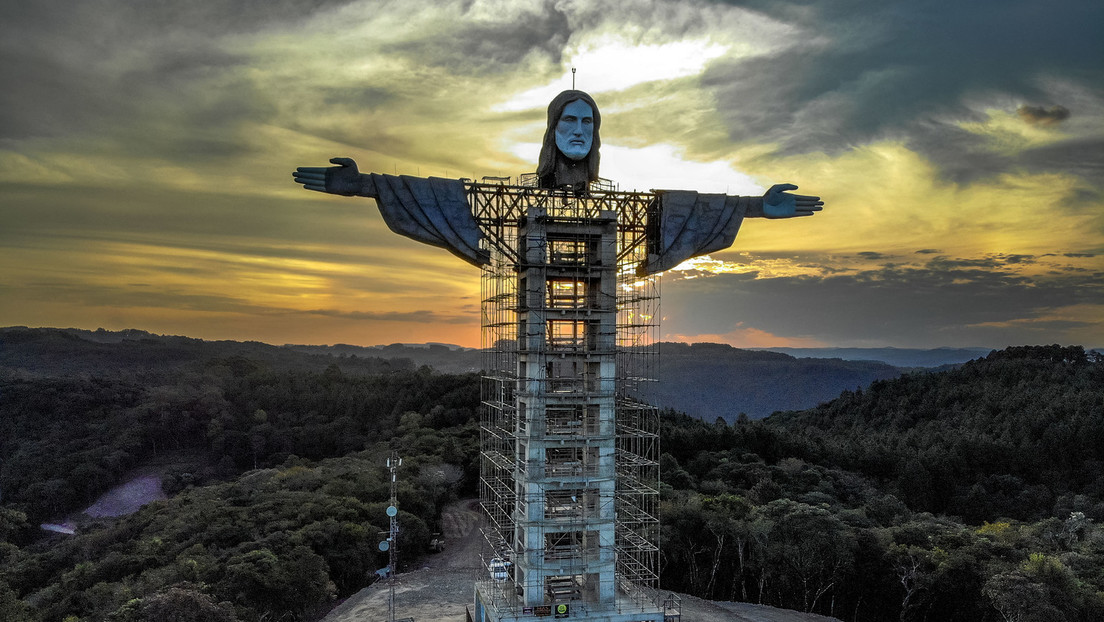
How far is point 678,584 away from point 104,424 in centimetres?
6682

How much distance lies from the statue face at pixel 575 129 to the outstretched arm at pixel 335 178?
622 cm

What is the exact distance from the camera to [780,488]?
4441 cm

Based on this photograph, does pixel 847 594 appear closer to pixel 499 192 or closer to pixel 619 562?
pixel 619 562

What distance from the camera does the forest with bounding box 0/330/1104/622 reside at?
28.0 m

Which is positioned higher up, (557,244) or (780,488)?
(557,244)

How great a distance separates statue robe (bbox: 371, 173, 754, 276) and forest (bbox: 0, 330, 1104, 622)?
13.9 meters

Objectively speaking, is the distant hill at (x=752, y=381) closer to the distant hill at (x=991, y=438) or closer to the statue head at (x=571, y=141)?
the distant hill at (x=991, y=438)

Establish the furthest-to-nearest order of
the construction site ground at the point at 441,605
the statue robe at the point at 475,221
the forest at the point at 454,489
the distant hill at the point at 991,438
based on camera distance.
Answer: the distant hill at the point at 991,438
the forest at the point at 454,489
the construction site ground at the point at 441,605
the statue robe at the point at 475,221

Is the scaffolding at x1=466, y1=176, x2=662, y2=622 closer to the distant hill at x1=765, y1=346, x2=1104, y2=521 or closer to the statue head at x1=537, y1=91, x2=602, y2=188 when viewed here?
the statue head at x1=537, y1=91, x2=602, y2=188

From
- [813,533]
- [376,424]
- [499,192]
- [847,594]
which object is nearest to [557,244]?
[499,192]

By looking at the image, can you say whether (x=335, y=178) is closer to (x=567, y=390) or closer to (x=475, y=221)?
(x=475, y=221)

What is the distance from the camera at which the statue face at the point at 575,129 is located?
70.6ft

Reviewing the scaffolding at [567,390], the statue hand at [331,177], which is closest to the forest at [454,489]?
the scaffolding at [567,390]

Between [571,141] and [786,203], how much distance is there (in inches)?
325
